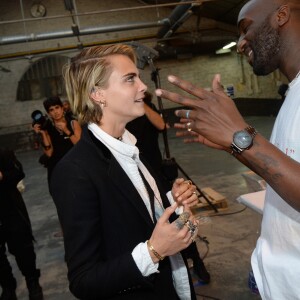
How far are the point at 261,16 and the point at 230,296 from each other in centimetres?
223

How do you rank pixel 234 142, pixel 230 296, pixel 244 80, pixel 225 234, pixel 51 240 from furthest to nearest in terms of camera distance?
pixel 244 80 < pixel 51 240 < pixel 225 234 < pixel 230 296 < pixel 234 142

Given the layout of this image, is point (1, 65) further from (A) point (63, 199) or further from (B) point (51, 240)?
(A) point (63, 199)

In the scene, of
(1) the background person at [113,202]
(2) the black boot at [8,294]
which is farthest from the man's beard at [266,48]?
(2) the black boot at [8,294]

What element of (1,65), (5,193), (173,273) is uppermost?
(1,65)

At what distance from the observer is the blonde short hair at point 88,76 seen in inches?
51.5

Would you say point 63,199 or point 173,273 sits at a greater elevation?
point 63,199

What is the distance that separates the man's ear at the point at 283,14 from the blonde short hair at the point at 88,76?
67 centimetres

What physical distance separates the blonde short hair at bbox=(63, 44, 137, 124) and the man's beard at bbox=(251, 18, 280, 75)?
587 mm

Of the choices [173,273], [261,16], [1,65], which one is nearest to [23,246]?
[173,273]

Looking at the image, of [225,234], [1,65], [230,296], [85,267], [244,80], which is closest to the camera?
[85,267]

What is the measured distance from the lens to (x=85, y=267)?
107cm

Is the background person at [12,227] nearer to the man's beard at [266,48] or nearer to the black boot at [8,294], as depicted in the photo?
the black boot at [8,294]

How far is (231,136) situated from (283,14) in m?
0.58

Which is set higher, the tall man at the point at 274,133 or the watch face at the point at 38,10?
the watch face at the point at 38,10
